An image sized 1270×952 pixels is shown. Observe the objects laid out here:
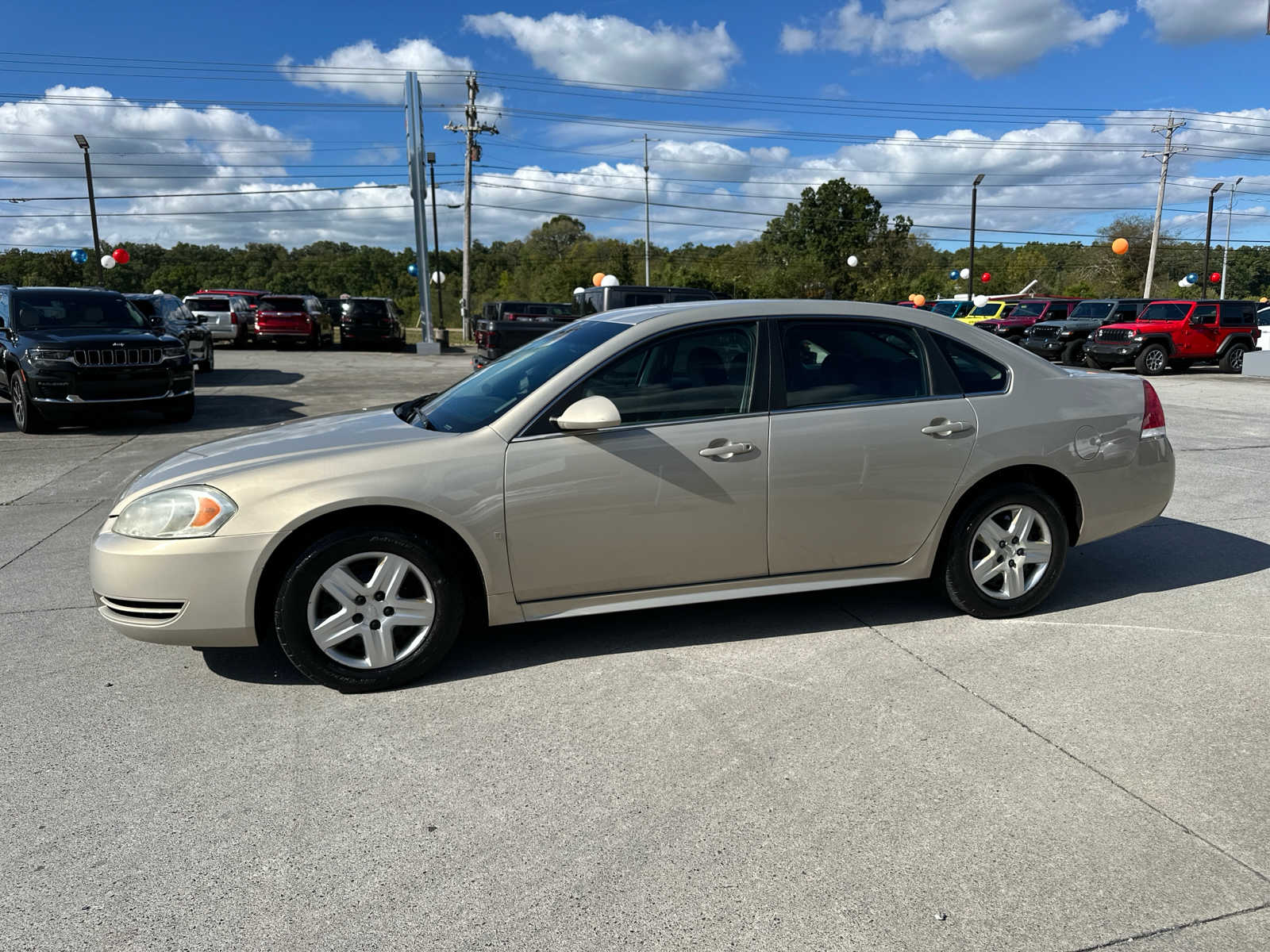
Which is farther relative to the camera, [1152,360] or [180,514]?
[1152,360]

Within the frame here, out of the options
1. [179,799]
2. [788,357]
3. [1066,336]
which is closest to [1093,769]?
[788,357]

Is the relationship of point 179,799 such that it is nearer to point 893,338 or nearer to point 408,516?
point 408,516

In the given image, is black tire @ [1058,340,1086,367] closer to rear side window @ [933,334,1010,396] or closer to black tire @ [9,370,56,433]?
rear side window @ [933,334,1010,396]

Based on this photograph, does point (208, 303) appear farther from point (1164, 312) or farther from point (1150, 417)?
point (1150, 417)

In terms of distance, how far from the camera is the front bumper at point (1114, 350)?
858 inches

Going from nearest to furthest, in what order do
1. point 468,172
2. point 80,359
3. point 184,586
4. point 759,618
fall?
point 184,586, point 759,618, point 80,359, point 468,172

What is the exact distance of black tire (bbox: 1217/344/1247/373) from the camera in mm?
22969

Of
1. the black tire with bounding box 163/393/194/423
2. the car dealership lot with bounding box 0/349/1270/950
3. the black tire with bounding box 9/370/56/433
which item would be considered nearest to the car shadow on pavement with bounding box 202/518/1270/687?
the car dealership lot with bounding box 0/349/1270/950

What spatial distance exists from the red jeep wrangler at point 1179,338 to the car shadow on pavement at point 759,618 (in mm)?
18055

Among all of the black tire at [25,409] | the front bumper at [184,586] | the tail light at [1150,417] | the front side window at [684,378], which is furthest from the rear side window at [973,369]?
the black tire at [25,409]

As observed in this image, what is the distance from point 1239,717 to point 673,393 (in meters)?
2.62

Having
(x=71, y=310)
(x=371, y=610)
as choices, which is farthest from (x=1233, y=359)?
(x=371, y=610)

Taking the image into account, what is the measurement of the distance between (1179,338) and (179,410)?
71.9 feet

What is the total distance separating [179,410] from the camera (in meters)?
12.6
